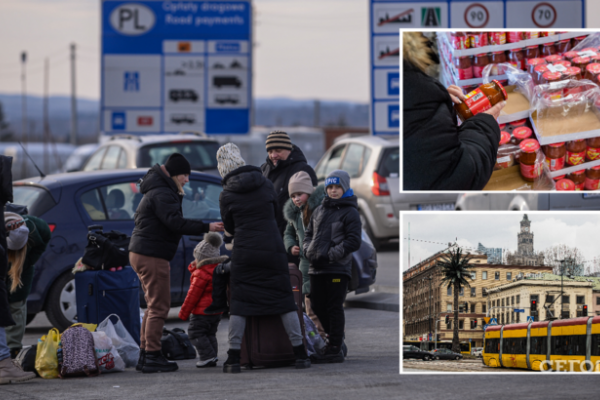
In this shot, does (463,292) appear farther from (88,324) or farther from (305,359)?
(88,324)

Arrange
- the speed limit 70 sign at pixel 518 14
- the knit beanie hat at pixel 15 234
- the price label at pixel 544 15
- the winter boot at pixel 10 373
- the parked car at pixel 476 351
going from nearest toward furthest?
the parked car at pixel 476 351 < the winter boot at pixel 10 373 < the knit beanie hat at pixel 15 234 < the speed limit 70 sign at pixel 518 14 < the price label at pixel 544 15

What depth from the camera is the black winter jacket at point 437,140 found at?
4.43m

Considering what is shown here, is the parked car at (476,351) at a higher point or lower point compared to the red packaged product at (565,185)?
lower

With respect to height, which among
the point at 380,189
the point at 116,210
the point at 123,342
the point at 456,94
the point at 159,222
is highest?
the point at 456,94

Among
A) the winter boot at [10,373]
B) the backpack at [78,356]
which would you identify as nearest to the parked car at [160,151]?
the backpack at [78,356]

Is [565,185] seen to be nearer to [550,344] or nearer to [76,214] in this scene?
[550,344]

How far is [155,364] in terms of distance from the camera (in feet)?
22.8

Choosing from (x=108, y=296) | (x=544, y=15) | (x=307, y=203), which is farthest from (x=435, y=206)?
(x=108, y=296)

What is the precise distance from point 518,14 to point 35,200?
8.21 metres

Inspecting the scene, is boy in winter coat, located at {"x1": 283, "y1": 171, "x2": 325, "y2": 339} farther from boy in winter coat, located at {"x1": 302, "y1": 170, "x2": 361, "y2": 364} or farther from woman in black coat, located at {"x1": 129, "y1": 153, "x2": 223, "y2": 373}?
woman in black coat, located at {"x1": 129, "y1": 153, "x2": 223, "y2": 373}

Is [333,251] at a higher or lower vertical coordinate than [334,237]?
lower

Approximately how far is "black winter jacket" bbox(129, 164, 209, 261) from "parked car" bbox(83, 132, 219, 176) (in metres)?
6.92

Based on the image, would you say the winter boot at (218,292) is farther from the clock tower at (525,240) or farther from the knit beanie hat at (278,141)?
the clock tower at (525,240)

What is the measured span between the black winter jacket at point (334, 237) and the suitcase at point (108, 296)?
4.88 ft
